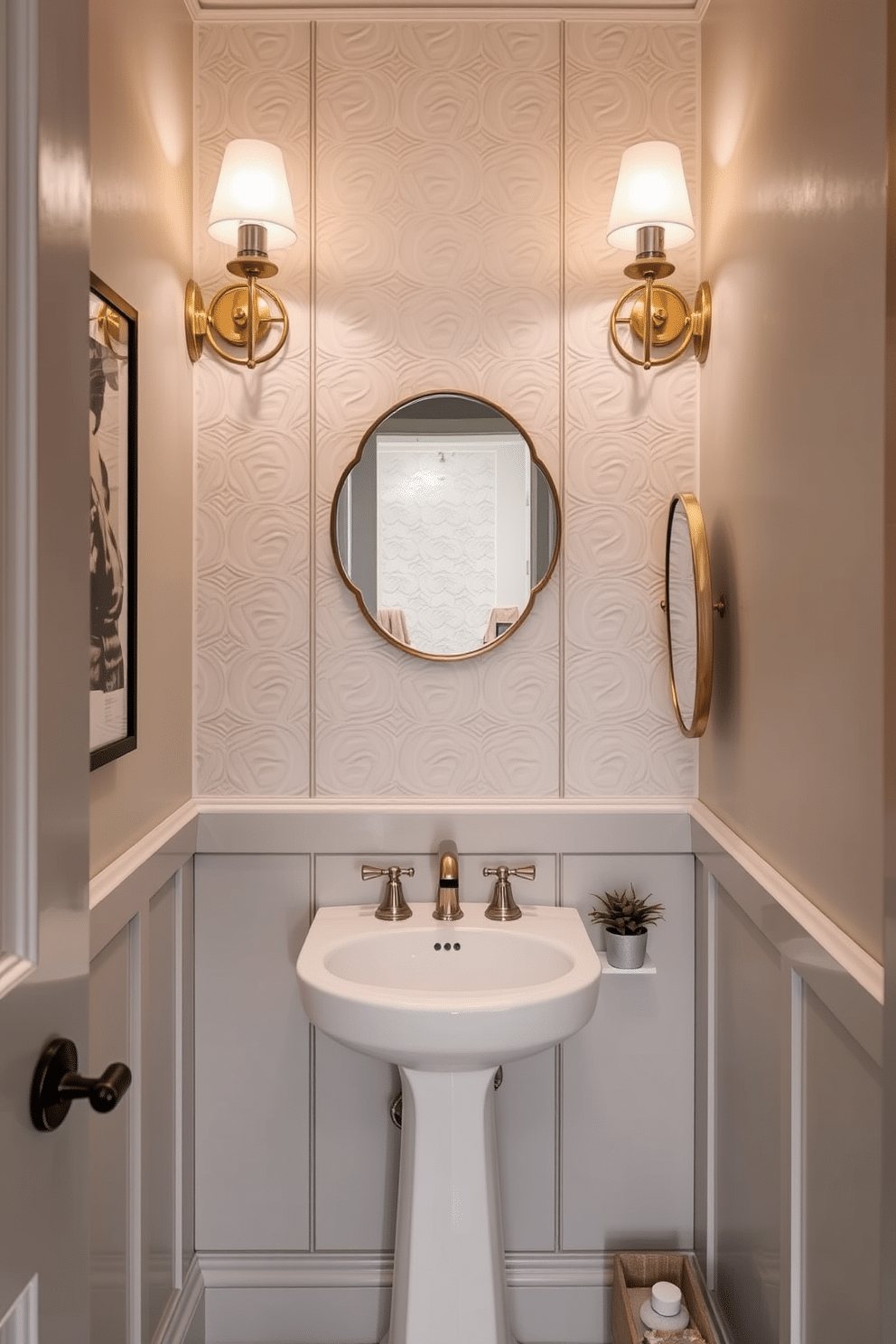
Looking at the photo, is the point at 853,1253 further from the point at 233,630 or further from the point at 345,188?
the point at 345,188

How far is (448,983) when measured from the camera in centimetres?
184

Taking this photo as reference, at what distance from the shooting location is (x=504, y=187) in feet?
6.46

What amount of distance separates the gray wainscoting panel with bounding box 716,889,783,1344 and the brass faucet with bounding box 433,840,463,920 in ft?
1.44

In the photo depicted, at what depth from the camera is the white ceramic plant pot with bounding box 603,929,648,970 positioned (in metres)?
1.87

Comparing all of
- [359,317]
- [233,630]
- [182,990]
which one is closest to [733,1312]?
[182,990]

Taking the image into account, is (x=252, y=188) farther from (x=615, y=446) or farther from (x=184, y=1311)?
(x=184, y=1311)

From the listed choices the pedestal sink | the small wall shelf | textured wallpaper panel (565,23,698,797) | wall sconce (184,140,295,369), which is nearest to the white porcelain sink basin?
the pedestal sink

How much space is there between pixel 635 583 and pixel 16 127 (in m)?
1.44

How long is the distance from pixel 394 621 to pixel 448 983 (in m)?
0.63

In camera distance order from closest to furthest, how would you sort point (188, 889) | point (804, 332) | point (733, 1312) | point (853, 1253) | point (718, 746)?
point (853, 1253), point (804, 332), point (733, 1312), point (718, 746), point (188, 889)

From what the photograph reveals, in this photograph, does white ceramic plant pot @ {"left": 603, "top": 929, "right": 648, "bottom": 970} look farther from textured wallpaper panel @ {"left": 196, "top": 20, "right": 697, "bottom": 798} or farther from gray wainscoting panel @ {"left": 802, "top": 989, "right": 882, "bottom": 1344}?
gray wainscoting panel @ {"left": 802, "top": 989, "right": 882, "bottom": 1344}

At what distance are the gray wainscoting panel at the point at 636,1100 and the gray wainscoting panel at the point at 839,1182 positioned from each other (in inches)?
26.0

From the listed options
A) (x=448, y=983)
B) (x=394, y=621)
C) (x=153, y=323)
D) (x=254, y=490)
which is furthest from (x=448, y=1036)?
(x=153, y=323)

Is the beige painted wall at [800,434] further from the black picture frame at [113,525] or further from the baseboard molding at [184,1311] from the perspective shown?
the baseboard molding at [184,1311]
